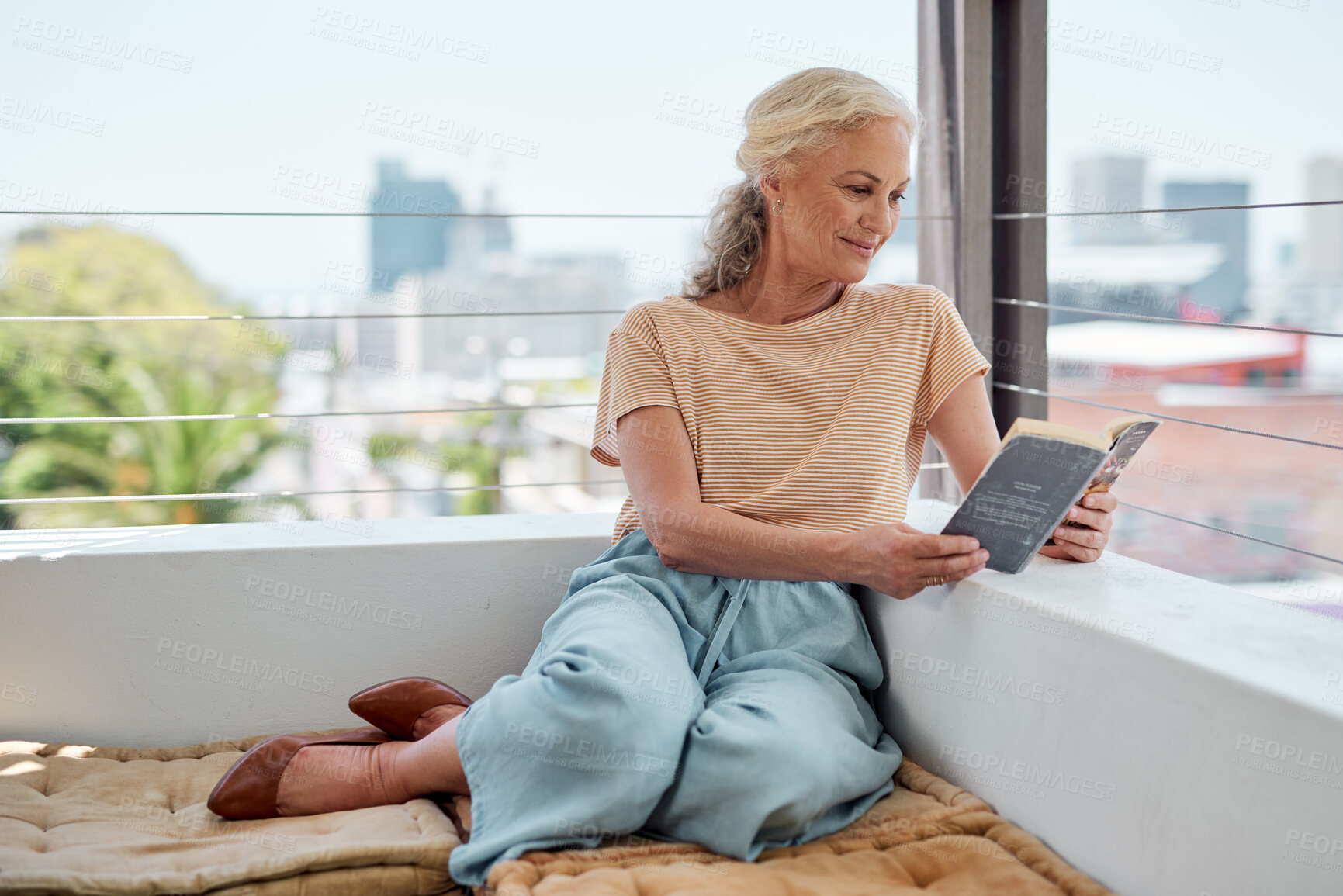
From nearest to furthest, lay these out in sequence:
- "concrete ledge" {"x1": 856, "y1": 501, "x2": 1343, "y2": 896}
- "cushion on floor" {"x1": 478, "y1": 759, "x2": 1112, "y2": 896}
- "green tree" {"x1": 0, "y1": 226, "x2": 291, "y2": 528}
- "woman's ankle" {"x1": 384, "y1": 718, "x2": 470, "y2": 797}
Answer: "concrete ledge" {"x1": 856, "y1": 501, "x2": 1343, "y2": 896} → "cushion on floor" {"x1": 478, "y1": 759, "x2": 1112, "y2": 896} → "woman's ankle" {"x1": 384, "y1": 718, "x2": 470, "y2": 797} → "green tree" {"x1": 0, "y1": 226, "x2": 291, "y2": 528}

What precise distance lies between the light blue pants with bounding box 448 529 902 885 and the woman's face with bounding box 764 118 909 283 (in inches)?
25.1

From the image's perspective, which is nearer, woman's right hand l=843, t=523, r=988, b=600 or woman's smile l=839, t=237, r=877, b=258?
woman's right hand l=843, t=523, r=988, b=600

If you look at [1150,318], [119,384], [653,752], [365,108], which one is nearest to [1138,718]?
[653,752]

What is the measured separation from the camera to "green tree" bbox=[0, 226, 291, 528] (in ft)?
39.5

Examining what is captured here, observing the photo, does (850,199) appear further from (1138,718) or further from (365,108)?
(365,108)

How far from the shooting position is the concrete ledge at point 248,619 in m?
1.72

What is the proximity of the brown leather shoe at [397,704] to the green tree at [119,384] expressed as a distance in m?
10.2

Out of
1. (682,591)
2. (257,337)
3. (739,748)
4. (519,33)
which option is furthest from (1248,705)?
(519,33)

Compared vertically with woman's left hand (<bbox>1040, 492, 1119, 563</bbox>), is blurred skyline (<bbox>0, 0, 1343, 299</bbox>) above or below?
above

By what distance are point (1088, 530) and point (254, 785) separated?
3.76ft

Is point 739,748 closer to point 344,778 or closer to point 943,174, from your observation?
point 344,778

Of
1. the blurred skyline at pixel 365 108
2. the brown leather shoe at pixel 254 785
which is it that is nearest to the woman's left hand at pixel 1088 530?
the brown leather shoe at pixel 254 785

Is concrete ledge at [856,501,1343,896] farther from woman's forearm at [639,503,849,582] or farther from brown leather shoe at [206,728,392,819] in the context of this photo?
brown leather shoe at [206,728,392,819]

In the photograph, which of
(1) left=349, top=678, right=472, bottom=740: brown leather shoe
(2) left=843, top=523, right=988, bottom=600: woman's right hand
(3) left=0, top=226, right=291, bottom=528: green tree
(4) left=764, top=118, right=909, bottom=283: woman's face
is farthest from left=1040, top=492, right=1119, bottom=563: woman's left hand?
(3) left=0, top=226, right=291, bottom=528: green tree
